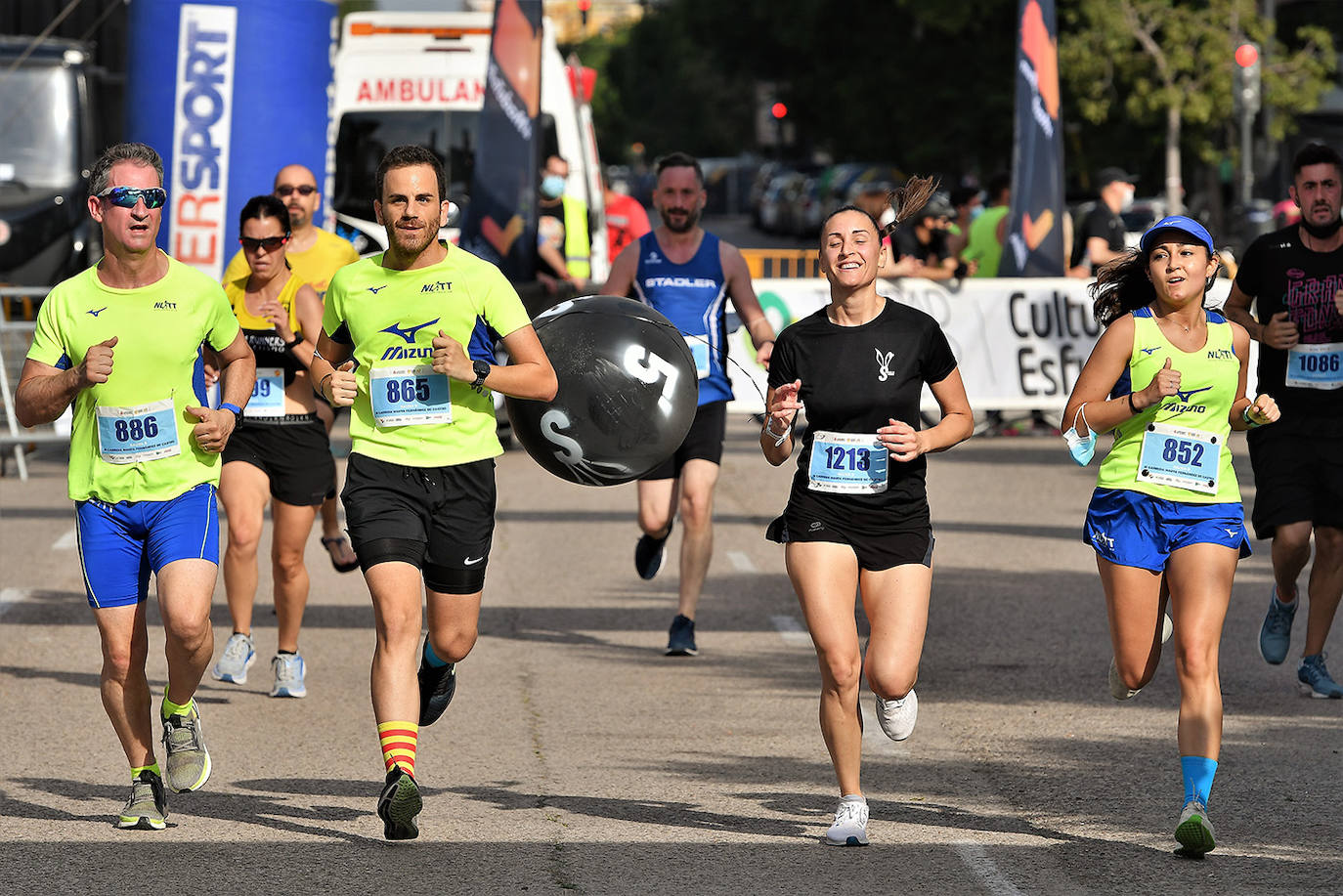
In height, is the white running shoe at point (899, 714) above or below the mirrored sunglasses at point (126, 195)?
below

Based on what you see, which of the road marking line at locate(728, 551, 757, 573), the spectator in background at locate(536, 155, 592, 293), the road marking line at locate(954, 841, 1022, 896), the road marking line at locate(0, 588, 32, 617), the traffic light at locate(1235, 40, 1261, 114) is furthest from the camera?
the traffic light at locate(1235, 40, 1261, 114)

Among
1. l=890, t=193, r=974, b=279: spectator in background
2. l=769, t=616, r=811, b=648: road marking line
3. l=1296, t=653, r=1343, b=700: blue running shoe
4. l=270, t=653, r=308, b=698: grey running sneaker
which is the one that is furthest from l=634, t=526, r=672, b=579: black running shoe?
l=890, t=193, r=974, b=279: spectator in background

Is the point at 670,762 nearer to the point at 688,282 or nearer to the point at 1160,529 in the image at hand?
the point at 1160,529

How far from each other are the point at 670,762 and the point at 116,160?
275cm

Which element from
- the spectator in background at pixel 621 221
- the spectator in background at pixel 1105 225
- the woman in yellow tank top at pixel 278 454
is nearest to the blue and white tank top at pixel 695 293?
the woman in yellow tank top at pixel 278 454

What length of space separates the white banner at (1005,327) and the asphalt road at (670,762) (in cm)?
558

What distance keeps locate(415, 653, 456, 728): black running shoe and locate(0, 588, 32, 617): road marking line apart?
15.0 ft

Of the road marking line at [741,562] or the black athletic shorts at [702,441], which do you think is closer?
the black athletic shorts at [702,441]

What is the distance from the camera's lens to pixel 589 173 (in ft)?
68.6

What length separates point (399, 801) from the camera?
6.18 meters

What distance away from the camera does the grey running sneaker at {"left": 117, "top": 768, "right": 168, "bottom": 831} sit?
656 centimetres

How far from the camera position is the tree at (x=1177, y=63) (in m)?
37.0

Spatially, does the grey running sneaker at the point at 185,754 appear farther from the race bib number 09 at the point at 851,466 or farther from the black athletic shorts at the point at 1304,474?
the black athletic shorts at the point at 1304,474

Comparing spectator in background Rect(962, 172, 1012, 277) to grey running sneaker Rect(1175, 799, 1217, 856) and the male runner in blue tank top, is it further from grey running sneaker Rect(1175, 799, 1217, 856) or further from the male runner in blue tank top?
grey running sneaker Rect(1175, 799, 1217, 856)
